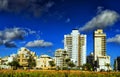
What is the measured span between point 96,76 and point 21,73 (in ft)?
32.4

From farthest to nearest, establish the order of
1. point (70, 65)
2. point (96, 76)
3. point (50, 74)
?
point (70, 65) < point (96, 76) < point (50, 74)

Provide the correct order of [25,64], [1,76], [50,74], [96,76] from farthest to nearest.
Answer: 1. [25,64]
2. [96,76]
3. [50,74]
4. [1,76]

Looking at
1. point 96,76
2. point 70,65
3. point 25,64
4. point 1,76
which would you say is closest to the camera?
point 1,76

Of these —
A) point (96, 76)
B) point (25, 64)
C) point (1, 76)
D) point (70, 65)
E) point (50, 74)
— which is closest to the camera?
point (1, 76)

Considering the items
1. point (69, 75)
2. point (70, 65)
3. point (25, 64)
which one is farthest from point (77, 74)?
point (25, 64)

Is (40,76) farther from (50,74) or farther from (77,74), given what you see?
(77,74)

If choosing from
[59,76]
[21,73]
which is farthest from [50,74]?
[21,73]

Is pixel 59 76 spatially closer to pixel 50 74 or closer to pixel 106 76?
pixel 50 74

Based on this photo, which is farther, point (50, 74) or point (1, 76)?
point (50, 74)

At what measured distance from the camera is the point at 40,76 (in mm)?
42281

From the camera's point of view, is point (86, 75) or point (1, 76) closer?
point (1, 76)

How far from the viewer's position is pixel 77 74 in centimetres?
4431

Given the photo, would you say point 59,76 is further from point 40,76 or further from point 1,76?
point 1,76

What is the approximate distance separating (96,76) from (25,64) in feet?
502
